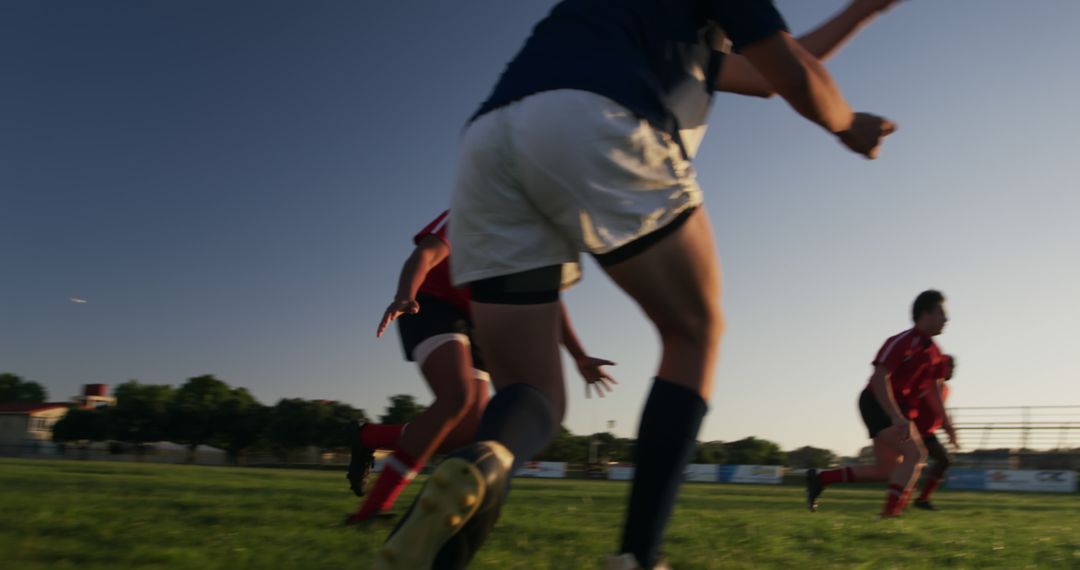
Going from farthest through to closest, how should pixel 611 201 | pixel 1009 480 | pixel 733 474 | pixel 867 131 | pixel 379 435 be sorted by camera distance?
1. pixel 733 474
2. pixel 1009 480
3. pixel 379 435
4. pixel 867 131
5. pixel 611 201

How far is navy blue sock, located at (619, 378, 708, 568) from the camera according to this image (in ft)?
5.95

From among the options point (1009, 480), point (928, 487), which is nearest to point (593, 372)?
point (928, 487)

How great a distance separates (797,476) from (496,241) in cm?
5510

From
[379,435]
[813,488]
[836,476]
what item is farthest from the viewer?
[836,476]

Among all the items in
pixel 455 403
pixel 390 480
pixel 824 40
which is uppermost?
pixel 824 40

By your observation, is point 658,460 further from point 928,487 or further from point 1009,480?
point 1009,480

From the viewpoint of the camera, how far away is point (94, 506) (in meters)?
4.46

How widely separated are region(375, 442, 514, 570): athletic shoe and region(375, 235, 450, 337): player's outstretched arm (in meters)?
1.69

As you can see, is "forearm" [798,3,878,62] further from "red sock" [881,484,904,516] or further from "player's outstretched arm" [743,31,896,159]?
"red sock" [881,484,904,516]

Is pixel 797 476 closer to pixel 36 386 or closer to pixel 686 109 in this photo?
pixel 686 109

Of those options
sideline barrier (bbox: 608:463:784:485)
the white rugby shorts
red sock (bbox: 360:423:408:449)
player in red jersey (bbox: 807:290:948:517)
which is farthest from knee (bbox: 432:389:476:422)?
sideline barrier (bbox: 608:463:784:485)

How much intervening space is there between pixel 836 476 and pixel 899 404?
98 centimetres

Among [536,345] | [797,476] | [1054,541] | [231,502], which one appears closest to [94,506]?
[231,502]

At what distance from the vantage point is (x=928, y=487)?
1006cm
